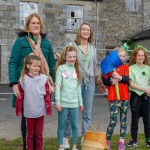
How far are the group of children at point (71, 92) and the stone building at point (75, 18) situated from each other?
42.1ft

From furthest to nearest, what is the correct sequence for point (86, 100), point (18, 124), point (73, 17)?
point (73, 17) → point (18, 124) → point (86, 100)

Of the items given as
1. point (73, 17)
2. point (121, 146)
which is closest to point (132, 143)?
point (121, 146)

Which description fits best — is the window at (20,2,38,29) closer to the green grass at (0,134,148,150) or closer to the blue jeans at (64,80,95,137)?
the green grass at (0,134,148,150)

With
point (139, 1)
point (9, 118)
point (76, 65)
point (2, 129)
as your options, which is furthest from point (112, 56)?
point (139, 1)

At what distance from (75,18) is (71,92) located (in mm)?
16916

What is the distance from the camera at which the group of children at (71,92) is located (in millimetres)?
5160

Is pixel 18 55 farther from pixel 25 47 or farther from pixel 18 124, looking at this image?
pixel 18 124

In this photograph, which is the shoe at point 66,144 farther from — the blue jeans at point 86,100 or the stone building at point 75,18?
the stone building at point 75,18

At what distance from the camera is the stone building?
21000 mm

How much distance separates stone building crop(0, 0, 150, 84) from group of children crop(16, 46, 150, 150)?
12.8m

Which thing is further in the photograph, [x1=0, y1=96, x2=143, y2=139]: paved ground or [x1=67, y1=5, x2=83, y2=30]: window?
[x1=67, y1=5, x2=83, y2=30]: window

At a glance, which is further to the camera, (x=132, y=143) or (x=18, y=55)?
(x=132, y=143)

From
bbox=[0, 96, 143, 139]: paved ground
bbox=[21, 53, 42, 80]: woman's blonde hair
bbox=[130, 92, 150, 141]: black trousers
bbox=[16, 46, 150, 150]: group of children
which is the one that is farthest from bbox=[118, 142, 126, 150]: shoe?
bbox=[21, 53, 42, 80]: woman's blonde hair

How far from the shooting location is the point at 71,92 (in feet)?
18.3
